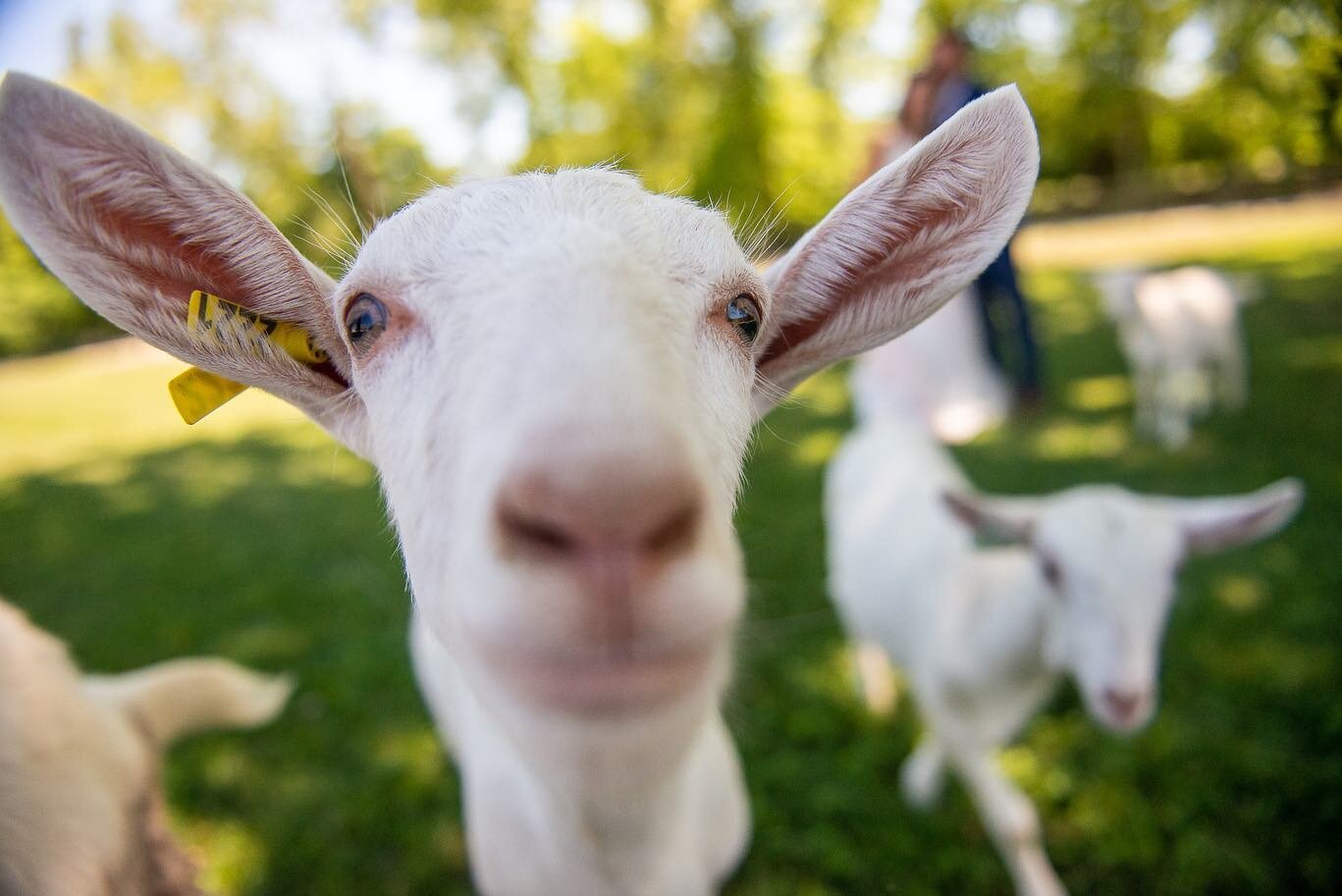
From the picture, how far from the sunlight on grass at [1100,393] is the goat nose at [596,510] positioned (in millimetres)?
6813

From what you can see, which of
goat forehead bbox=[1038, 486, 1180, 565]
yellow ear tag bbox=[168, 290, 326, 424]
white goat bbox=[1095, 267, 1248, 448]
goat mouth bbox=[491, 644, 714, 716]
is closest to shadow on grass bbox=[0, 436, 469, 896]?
yellow ear tag bbox=[168, 290, 326, 424]

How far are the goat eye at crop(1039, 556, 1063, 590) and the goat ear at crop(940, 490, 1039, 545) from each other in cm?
10

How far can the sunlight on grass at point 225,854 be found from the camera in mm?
2539

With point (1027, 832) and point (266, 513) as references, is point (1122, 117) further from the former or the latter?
point (266, 513)

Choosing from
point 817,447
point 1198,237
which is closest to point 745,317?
point 817,447

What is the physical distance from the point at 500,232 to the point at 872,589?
2.33 meters

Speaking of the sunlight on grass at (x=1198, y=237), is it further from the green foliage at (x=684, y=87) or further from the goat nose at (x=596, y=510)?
the goat nose at (x=596, y=510)

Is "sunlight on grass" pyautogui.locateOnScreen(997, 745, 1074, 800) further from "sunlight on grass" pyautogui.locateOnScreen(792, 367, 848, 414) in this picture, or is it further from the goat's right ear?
"sunlight on grass" pyautogui.locateOnScreen(792, 367, 848, 414)

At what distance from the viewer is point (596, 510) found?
23.4 inches

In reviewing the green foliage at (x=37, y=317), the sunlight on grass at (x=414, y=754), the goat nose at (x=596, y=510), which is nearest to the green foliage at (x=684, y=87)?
the green foliage at (x=37, y=317)

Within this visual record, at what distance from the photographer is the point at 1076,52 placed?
19.3ft

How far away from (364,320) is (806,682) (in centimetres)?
293

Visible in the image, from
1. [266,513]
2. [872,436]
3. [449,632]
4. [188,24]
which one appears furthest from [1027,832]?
[266,513]

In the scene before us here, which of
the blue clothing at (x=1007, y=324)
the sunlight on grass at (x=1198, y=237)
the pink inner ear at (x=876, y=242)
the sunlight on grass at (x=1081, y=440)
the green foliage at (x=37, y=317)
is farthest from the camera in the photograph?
the sunlight on grass at (x=1198, y=237)
